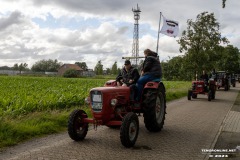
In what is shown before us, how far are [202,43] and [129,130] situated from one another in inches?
1225

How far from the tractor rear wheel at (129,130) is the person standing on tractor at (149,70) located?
4.39 feet

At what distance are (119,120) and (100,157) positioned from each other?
57.9 inches

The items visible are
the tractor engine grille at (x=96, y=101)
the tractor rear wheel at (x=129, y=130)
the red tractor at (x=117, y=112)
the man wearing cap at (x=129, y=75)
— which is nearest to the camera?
the tractor rear wheel at (x=129, y=130)

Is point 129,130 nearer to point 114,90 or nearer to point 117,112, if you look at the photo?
point 117,112

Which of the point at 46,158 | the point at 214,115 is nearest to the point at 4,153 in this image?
the point at 46,158

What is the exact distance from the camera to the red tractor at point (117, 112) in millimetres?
6379

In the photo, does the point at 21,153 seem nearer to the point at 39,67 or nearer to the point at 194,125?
the point at 194,125

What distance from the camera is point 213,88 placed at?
18.0m

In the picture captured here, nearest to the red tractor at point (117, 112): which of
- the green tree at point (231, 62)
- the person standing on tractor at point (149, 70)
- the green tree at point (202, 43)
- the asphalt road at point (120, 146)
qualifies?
the person standing on tractor at point (149, 70)

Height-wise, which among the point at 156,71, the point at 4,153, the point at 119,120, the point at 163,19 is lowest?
the point at 4,153

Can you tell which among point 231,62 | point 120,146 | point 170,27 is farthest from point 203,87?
point 231,62

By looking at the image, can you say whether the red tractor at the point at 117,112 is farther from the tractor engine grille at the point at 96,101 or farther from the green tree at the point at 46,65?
the green tree at the point at 46,65

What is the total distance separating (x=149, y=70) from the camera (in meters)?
7.87

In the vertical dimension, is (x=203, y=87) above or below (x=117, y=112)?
above
